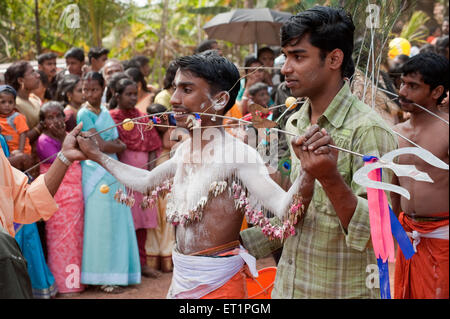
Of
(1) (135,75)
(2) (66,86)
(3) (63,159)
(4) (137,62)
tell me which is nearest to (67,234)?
(2) (66,86)

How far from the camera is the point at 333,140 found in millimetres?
2135

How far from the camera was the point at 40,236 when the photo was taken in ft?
18.1

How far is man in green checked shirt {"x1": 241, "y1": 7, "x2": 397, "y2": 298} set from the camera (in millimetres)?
2129

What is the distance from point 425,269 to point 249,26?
6.28 m

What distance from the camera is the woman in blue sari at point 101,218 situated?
5309 mm

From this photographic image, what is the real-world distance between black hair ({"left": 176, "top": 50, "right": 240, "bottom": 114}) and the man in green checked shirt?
0.42 metres

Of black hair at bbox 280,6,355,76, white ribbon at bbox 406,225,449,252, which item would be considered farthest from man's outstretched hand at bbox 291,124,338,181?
white ribbon at bbox 406,225,449,252

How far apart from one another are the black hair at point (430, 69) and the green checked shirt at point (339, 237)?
7.37 feet

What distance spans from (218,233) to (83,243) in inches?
132

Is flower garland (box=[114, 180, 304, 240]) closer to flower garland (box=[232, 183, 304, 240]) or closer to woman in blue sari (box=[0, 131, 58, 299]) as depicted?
flower garland (box=[232, 183, 304, 240])

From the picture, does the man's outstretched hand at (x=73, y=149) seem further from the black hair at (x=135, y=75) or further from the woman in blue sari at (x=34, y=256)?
the black hair at (x=135, y=75)

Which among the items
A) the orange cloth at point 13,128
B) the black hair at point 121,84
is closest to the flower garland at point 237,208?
the orange cloth at point 13,128

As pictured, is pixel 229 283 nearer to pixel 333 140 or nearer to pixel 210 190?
pixel 210 190
